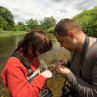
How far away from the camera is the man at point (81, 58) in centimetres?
110

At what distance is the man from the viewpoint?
1096mm

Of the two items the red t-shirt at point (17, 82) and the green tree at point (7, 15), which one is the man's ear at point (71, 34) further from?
the green tree at point (7, 15)

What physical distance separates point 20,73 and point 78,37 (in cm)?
109

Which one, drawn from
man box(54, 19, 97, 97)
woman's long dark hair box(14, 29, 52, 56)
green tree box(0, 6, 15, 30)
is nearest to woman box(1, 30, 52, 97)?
woman's long dark hair box(14, 29, 52, 56)

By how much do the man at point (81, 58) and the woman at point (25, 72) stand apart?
0.37m

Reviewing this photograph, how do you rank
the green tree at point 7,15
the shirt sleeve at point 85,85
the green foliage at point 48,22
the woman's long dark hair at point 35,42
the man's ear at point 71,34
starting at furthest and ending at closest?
the green foliage at point 48,22
the green tree at point 7,15
the woman's long dark hair at point 35,42
the man's ear at point 71,34
the shirt sleeve at point 85,85

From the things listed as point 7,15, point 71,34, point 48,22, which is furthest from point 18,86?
point 48,22

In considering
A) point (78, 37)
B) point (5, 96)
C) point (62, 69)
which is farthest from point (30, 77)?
point (5, 96)

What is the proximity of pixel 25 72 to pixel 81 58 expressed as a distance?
95cm

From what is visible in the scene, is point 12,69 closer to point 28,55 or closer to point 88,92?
point 28,55

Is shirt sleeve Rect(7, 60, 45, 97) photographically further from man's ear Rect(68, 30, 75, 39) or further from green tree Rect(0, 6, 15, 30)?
green tree Rect(0, 6, 15, 30)

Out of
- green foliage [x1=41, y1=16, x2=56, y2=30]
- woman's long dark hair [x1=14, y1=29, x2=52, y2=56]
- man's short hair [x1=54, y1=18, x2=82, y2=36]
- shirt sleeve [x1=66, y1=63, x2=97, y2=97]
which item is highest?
green foliage [x1=41, y1=16, x2=56, y2=30]

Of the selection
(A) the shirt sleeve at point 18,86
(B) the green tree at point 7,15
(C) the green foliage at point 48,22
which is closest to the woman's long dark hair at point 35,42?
(A) the shirt sleeve at point 18,86

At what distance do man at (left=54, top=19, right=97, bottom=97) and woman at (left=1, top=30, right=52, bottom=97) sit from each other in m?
0.37
